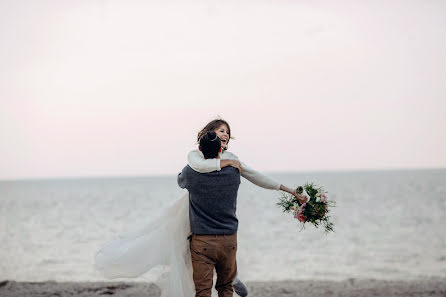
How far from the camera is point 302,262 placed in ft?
44.2

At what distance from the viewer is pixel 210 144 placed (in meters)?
4.70

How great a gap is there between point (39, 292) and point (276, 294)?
3361mm

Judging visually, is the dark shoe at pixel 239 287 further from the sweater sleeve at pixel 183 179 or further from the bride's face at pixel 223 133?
the bride's face at pixel 223 133

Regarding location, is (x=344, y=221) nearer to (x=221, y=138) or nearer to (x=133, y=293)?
(x=133, y=293)

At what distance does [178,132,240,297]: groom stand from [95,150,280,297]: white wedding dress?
0.26 m

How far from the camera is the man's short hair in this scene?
185 inches

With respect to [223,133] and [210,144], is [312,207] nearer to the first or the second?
[223,133]

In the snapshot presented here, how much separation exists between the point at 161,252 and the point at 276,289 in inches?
161

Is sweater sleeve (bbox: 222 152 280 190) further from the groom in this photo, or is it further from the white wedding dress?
the white wedding dress

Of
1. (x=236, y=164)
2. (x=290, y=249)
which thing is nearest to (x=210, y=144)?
(x=236, y=164)

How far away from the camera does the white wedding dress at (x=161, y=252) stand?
5.09 metres

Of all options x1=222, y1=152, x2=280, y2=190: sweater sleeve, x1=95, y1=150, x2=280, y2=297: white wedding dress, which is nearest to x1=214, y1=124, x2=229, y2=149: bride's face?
x1=222, y1=152, x2=280, y2=190: sweater sleeve

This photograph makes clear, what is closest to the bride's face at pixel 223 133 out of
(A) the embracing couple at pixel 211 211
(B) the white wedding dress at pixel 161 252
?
(A) the embracing couple at pixel 211 211

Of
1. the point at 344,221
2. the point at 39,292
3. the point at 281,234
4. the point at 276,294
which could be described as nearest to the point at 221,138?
the point at 276,294
